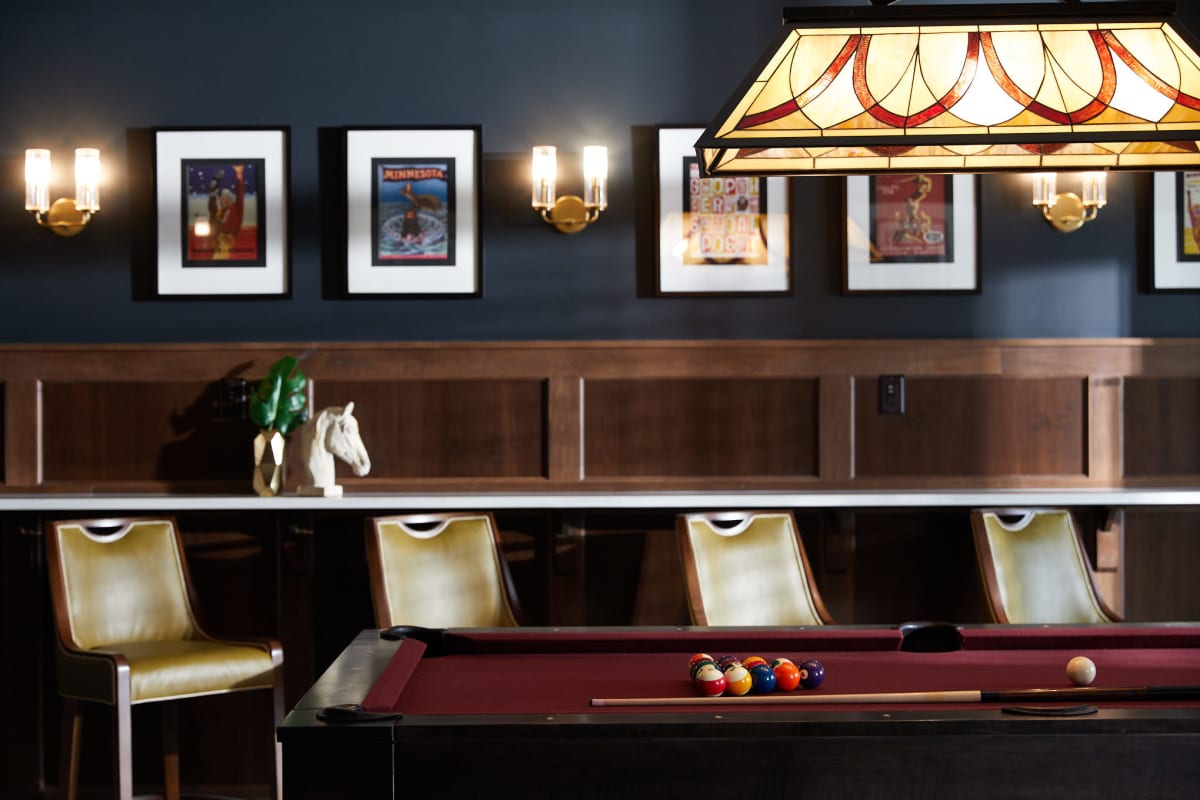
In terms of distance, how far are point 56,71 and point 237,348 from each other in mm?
1360

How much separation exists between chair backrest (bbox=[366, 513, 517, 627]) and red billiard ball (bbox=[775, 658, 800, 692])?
71.6 inches

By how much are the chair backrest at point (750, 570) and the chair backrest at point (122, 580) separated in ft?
6.03

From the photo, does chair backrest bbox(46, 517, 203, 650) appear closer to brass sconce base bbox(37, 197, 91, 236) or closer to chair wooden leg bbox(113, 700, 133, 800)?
chair wooden leg bbox(113, 700, 133, 800)

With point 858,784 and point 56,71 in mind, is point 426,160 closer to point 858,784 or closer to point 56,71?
point 56,71

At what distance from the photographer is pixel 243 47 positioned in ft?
15.7

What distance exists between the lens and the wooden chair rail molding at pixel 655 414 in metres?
4.68

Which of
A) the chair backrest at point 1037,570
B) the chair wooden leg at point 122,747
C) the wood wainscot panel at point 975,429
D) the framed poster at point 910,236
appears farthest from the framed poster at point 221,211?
the chair backrest at point 1037,570

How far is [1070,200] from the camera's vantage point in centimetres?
474

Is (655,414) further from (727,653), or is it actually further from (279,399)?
(727,653)

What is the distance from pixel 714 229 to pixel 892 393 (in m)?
0.97

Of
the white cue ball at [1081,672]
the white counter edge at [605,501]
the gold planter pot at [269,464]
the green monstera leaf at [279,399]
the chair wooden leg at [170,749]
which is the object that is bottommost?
the chair wooden leg at [170,749]

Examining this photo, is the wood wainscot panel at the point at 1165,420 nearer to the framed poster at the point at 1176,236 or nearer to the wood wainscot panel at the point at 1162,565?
the wood wainscot panel at the point at 1162,565

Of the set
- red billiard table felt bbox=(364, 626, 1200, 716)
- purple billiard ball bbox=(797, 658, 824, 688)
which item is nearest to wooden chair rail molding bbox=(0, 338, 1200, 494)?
red billiard table felt bbox=(364, 626, 1200, 716)

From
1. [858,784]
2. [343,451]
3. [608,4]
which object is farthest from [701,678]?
[608,4]
